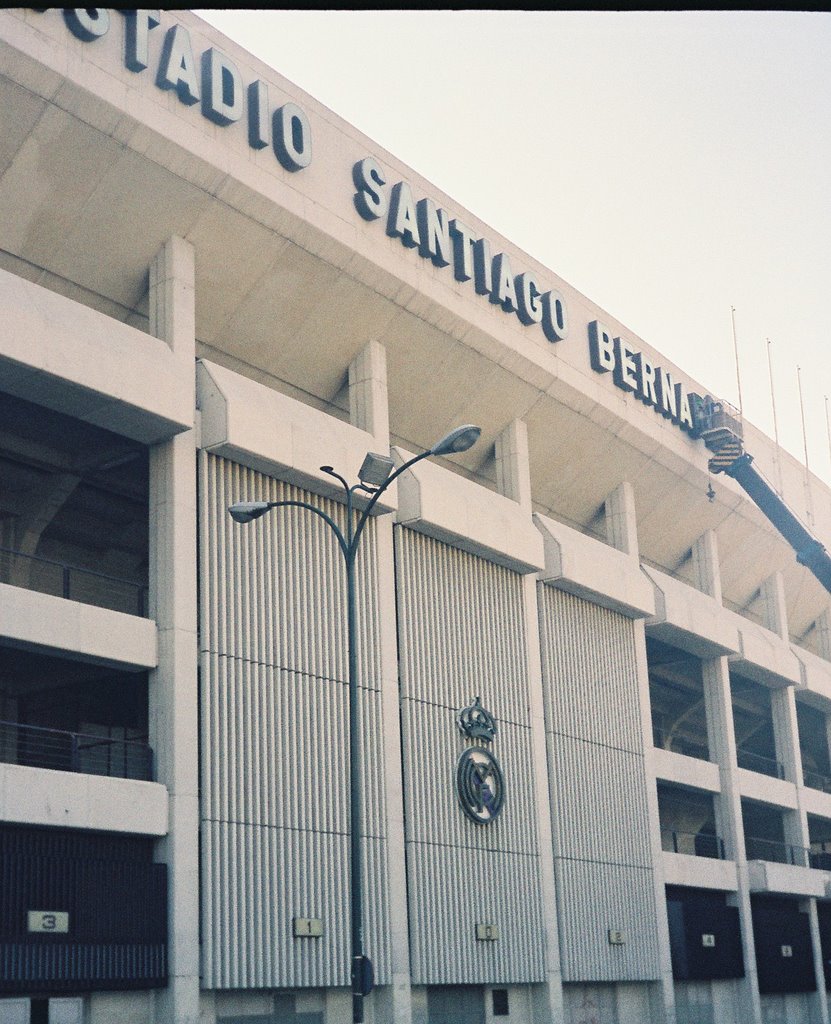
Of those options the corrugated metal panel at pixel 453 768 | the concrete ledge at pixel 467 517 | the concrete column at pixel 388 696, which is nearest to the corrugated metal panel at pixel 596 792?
the corrugated metal panel at pixel 453 768

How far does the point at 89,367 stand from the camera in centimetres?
2558

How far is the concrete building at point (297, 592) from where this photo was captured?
25250 millimetres

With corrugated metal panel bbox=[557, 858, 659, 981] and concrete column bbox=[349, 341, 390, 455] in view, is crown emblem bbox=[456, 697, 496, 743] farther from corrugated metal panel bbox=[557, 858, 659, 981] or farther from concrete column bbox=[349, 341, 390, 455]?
concrete column bbox=[349, 341, 390, 455]

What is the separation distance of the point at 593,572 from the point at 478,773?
8.58m

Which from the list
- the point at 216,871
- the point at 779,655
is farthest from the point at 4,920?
the point at 779,655

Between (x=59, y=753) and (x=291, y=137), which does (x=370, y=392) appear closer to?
(x=291, y=137)

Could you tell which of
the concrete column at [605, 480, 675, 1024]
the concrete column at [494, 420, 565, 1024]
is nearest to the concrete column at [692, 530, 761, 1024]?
the concrete column at [605, 480, 675, 1024]

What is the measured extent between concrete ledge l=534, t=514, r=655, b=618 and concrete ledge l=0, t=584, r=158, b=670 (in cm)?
1500

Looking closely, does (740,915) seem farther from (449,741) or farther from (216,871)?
(216,871)

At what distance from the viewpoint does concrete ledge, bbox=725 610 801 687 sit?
5012cm

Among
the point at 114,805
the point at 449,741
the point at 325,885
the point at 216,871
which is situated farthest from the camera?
the point at 449,741

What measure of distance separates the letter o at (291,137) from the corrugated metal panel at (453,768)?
886 centimetres

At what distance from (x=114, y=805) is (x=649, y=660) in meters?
29.2

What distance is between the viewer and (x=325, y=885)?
28.6 meters
